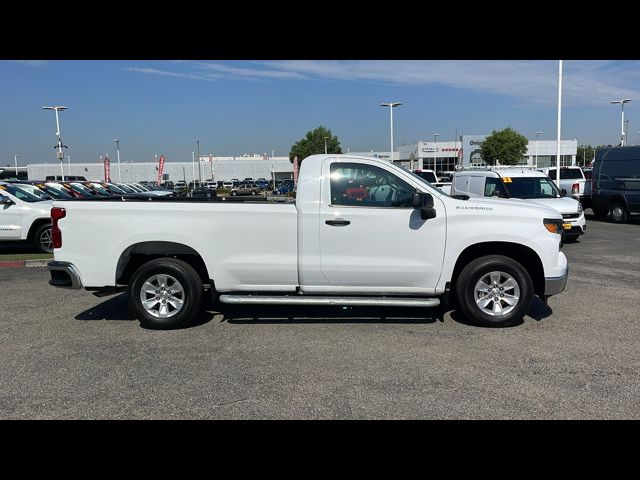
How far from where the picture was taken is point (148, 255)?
6121 mm

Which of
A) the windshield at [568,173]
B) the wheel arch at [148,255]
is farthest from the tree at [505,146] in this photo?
the wheel arch at [148,255]

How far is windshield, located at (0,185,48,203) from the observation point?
11883mm

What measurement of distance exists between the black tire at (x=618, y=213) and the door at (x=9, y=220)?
18.1 m

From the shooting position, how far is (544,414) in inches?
148

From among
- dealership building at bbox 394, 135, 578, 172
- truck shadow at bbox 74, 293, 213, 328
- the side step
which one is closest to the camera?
the side step

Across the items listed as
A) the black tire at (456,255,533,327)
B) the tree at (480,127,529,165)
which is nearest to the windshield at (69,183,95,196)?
the black tire at (456,255,533,327)

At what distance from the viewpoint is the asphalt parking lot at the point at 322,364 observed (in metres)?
3.90

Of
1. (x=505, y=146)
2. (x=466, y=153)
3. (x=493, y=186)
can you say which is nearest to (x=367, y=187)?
(x=493, y=186)

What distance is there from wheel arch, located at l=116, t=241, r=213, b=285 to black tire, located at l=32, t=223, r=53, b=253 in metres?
6.80

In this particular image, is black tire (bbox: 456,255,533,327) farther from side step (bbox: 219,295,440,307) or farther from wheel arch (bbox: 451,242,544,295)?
side step (bbox: 219,295,440,307)
